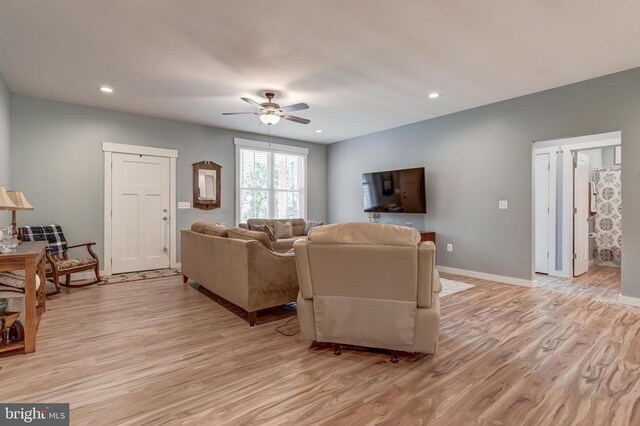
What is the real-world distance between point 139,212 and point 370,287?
466cm

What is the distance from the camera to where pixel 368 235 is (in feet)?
7.28

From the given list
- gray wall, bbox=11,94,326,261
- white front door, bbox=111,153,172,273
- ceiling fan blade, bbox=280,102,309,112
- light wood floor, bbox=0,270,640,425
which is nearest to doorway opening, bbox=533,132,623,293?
light wood floor, bbox=0,270,640,425

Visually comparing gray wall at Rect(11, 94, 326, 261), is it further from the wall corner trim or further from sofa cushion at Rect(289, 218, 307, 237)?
the wall corner trim

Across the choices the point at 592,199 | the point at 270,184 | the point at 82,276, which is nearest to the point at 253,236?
the point at 82,276

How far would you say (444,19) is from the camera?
103 inches

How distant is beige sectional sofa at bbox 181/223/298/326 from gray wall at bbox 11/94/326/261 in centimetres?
255

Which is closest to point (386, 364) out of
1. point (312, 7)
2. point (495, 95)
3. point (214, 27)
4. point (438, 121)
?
point (312, 7)

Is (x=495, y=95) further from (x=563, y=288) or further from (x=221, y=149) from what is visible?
(x=221, y=149)

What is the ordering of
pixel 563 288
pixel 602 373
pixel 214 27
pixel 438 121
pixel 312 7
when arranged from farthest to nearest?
pixel 438 121 → pixel 563 288 → pixel 214 27 → pixel 312 7 → pixel 602 373

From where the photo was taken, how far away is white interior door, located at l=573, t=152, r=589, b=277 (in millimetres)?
4988

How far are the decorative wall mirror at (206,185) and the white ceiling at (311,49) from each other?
Result: 147 centimetres

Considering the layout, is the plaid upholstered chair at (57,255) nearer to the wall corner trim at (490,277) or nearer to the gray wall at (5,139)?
the gray wall at (5,139)

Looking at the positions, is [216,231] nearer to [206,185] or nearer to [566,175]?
[206,185]

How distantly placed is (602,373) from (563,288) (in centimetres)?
266
